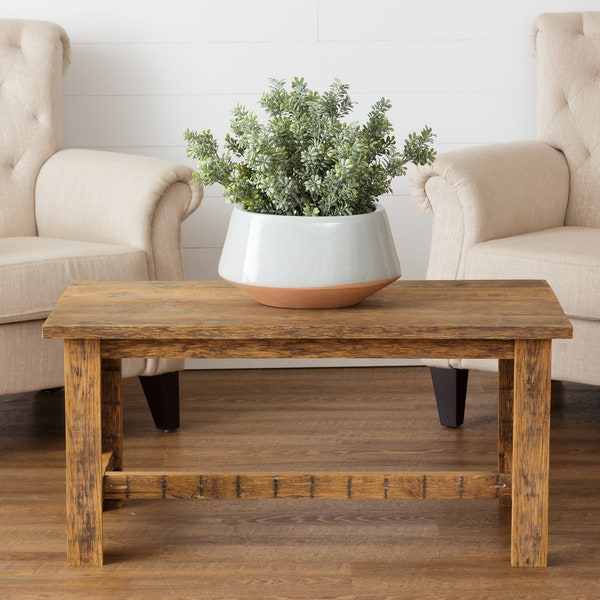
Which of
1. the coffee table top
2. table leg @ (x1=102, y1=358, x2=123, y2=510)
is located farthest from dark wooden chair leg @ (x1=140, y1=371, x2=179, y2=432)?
the coffee table top

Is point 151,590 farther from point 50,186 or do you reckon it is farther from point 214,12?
point 214,12

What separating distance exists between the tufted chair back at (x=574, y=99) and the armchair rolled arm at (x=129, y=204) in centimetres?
98

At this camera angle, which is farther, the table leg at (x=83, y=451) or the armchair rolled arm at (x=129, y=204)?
the armchair rolled arm at (x=129, y=204)

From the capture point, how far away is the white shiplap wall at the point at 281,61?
2.99 m

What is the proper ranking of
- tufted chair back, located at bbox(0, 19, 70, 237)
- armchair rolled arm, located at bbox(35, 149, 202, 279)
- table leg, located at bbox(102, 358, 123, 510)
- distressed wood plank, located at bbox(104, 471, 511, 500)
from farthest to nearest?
tufted chair back, located at bbox(0, 19, 70, 237), armchair rolled arm, located at bbox(35, 149, 202, 279), table leg, located at bbox(102, 358, 123, 510), distressed wood plank, located at bbox(104, 471, 511, 500)

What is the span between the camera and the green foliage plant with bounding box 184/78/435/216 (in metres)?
1.67

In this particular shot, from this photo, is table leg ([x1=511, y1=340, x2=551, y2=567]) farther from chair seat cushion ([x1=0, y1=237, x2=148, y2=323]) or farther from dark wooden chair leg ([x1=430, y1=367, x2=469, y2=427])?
chair seat cushion ([x1=0, y1=237, x2=148, y2=323])

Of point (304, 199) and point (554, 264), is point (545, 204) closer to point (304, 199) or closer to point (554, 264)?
point (554, 264)

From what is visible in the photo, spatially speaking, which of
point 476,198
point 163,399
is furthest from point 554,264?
point 163,399

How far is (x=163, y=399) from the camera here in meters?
2.46

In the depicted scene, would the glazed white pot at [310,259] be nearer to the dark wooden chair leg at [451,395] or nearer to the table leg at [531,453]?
the table leg at [531,453]

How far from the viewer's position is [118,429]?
197 centimetres

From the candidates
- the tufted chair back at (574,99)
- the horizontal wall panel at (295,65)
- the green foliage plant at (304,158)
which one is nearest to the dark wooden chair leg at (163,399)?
the green foliage plant at (304,158)

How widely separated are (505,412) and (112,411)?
73 centimetres
